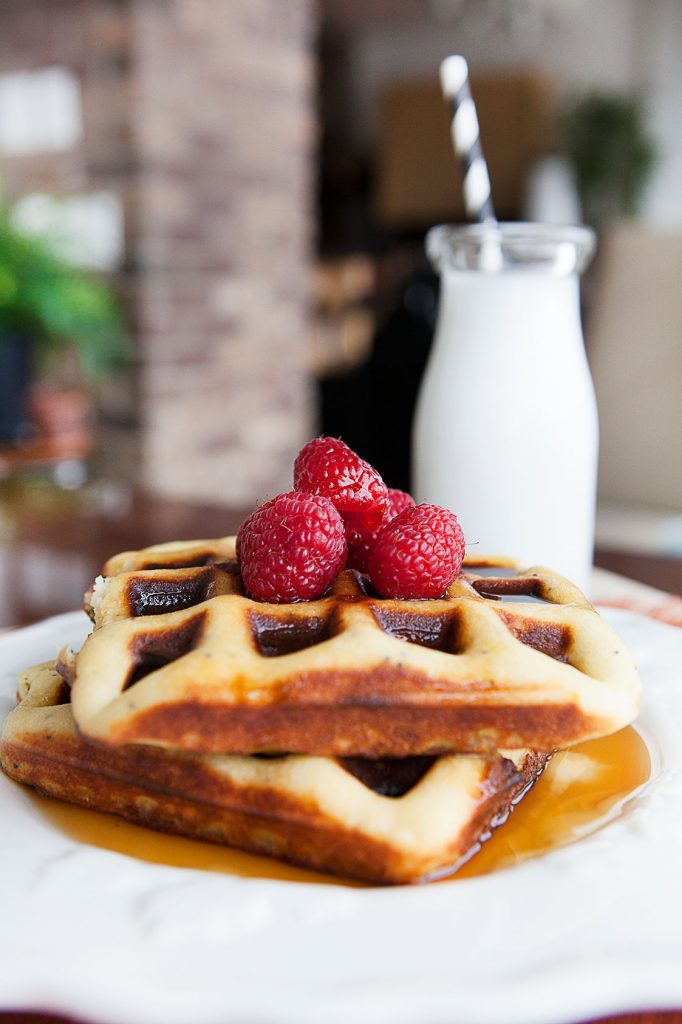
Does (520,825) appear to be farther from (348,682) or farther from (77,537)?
(77,537)

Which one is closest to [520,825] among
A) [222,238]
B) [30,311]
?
[30,311]

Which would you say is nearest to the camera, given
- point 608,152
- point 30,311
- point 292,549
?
point 292,549

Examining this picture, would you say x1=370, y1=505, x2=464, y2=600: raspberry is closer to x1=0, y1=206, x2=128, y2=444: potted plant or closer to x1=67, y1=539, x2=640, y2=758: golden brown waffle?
x1=67, y1=539, x2=640, y2=758: golden brown waffle

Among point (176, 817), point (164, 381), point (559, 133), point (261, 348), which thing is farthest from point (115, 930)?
point (559, 133)

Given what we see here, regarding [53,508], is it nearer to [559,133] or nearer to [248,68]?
[248,68]

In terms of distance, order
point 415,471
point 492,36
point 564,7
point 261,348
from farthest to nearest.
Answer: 1. point 492,36
2. point 564,7
3. point 261,348
4. point 415,471

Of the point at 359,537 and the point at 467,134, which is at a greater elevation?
the point at 467,134
